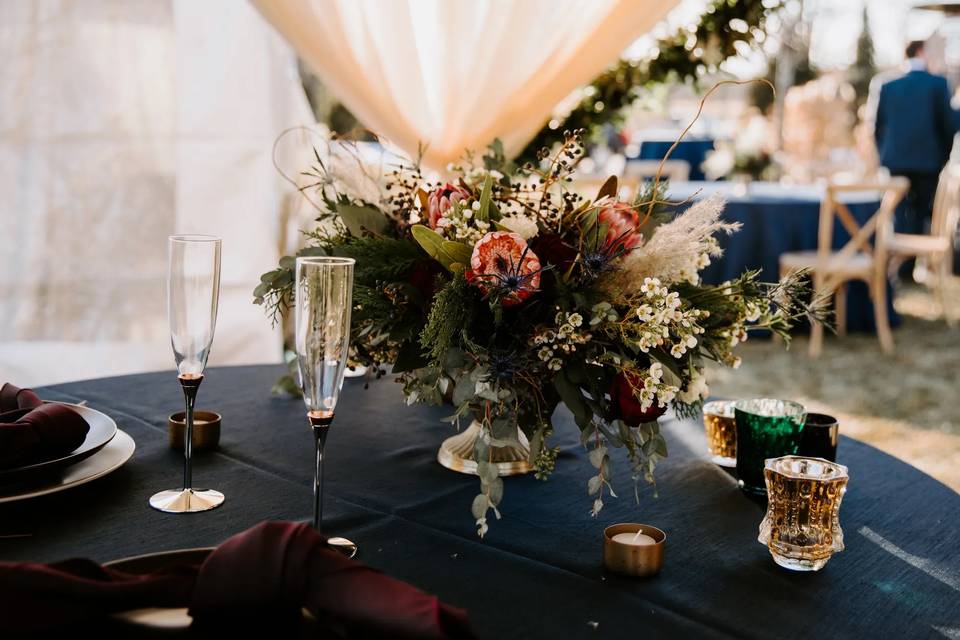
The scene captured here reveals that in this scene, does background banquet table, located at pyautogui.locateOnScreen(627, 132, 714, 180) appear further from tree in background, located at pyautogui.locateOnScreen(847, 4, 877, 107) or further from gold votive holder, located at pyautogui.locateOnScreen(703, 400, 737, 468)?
tree in background, located at pyautogui.locateOnScreen(847, 4, 877, 107)

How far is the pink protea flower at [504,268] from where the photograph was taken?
1033mm

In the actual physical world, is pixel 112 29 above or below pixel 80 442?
above

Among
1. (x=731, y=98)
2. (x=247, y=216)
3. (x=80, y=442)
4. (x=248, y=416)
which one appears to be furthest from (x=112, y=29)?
(x=731, y=98)

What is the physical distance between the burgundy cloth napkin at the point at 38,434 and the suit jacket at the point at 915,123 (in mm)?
6896

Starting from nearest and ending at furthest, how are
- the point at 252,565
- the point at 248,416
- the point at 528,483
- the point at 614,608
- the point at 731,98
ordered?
the point at 252,565
the point at 614,608
the point at 528,483
the point at 248,416
the point at 731,98

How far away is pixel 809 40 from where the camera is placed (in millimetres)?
12828

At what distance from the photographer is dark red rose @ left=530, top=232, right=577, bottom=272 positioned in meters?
1.11

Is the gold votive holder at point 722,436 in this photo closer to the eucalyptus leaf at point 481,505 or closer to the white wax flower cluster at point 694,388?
the white wax flower cluster at point 694,388

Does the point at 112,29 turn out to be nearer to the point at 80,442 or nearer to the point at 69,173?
the point at 69,173

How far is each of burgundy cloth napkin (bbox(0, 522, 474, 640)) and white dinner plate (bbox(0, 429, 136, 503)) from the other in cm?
32

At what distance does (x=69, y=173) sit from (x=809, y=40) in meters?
12.0

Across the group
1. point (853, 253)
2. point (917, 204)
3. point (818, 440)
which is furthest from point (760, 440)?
point (917, 204)

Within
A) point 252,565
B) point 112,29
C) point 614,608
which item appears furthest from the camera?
point 112,29

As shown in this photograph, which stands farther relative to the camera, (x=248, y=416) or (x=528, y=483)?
(x=248, y=416)
